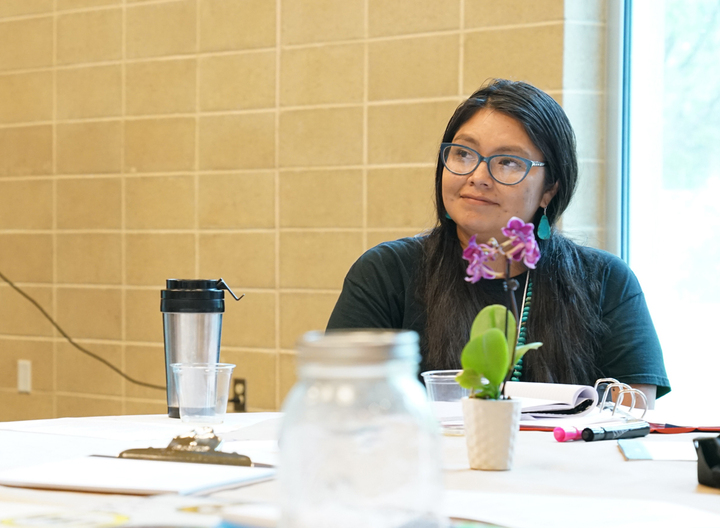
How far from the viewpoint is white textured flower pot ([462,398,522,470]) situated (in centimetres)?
93

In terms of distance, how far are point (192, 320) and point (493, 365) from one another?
713 mm

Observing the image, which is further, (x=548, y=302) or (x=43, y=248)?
(x=43, y=248)

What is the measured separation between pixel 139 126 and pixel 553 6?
4.57ft

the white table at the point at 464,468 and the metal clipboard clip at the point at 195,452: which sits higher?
the metal clipboard clip at the point at 195,452

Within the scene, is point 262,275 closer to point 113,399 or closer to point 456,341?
point 113,399

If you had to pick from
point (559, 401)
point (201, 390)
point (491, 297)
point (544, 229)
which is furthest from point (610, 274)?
point (201, 390)

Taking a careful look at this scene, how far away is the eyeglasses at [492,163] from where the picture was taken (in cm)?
187

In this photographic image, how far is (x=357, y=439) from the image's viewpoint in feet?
1.68

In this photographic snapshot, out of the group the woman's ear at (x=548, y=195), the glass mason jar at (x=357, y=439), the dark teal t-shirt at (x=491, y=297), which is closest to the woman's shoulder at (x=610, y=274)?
the dark teal t-shirt at (x=491, y=297)

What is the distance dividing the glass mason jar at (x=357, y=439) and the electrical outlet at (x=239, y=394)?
235 centimetres

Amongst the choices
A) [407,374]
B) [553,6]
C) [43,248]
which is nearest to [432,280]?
[553,6]

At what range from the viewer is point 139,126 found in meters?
2.95

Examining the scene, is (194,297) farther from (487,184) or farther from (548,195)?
(548,195)

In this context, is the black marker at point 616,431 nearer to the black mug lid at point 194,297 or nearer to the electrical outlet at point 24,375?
the black mug lid at point 194,297
